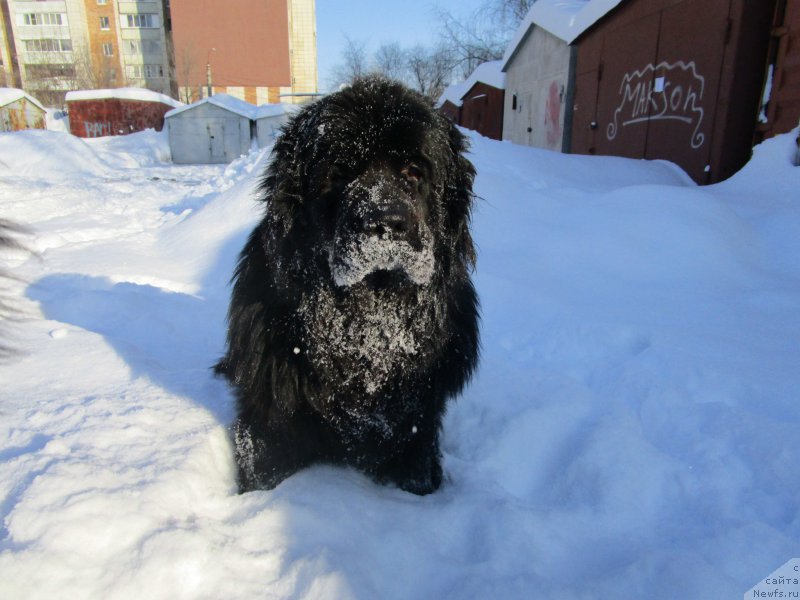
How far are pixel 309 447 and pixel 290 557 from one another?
47cm

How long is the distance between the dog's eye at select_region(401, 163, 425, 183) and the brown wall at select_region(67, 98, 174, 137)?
30.5m

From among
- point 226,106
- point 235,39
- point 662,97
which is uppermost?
point 235,39

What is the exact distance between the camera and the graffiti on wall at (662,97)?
6750 millimetres

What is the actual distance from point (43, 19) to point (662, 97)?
202 feet

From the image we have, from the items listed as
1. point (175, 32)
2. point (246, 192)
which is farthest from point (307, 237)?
point (175, 32)

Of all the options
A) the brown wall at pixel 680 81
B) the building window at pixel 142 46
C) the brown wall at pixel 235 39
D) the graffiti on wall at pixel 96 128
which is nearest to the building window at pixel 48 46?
the building window at pixel 142 46

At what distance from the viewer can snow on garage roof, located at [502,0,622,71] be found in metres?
9.61

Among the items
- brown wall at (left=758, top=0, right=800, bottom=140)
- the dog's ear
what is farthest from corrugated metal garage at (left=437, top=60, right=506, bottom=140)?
the dog's ear

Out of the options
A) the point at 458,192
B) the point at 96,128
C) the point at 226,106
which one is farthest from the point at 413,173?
the point at 96,128

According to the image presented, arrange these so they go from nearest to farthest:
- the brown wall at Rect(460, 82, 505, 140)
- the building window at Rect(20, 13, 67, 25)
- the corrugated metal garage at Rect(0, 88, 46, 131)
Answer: the brown wall at Rect(460, 82, 505, 140) < the corrugated metal garage at Rect(0, 88, 46, 131) < the building window at Rect(20, 13, 67, 25)

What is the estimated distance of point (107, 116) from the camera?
26578mm

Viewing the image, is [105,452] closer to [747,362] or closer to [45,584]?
[45,584]

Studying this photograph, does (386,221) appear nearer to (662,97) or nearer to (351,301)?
(351,301)

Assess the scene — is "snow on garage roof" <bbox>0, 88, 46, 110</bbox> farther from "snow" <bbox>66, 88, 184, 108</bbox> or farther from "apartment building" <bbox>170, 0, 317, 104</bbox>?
"apartment building" <bbox>170, 0, 317, 104</bbox>
